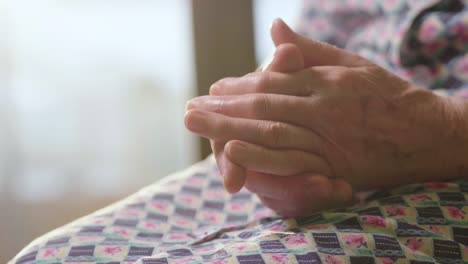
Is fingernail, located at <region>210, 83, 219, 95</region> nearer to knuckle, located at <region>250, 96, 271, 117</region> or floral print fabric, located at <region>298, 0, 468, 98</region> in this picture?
knuckle, located at <region>250, 96, 271, 117</region>

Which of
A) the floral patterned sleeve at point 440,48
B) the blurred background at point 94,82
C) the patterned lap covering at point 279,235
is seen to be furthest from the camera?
the blurred background at point 94,82

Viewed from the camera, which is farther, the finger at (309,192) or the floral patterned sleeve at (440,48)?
the floral patterned sleeve at (440,48)

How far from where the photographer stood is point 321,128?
60cm

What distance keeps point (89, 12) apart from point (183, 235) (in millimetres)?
1277

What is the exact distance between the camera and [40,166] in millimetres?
1851

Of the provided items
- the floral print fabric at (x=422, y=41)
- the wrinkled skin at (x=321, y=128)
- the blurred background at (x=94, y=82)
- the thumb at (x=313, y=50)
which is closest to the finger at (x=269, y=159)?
the wrinkled skin at (x=321, y=128)

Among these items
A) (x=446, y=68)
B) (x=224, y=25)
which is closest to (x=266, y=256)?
(x=446, y=68)

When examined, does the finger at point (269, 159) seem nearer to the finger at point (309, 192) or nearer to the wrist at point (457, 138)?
the finger at point (309, 192)

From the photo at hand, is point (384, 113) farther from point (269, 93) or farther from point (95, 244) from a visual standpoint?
point (95, 244)

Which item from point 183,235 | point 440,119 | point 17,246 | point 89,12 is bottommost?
point 17,246

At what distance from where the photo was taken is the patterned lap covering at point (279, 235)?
0.52 metres

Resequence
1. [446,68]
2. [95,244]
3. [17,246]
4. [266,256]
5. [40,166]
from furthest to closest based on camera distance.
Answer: [40,166]
[17,246]
[446,68]
[95,244]
[266,256]

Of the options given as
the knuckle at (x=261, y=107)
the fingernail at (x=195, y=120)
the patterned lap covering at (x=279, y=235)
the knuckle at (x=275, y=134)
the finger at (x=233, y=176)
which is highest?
the knuckle at (x=261, y=107)

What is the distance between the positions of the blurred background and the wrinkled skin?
1144 millimetres
